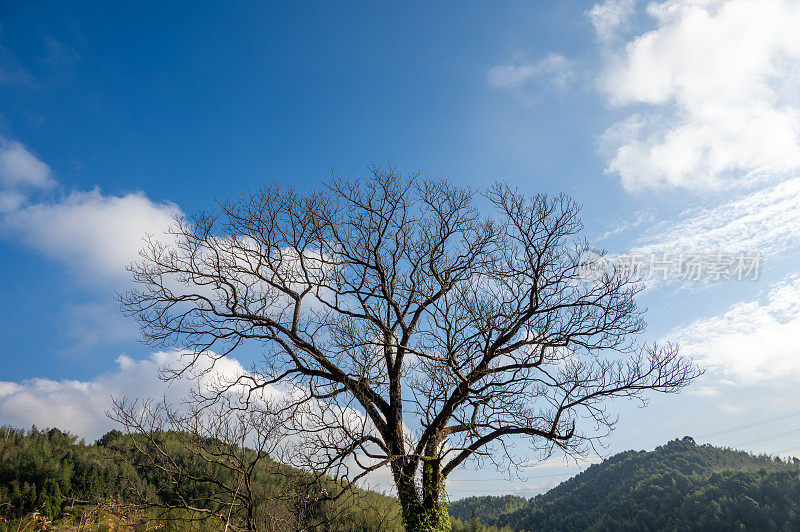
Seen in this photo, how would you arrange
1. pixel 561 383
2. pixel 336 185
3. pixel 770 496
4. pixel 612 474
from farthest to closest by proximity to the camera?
pixel 612 474 < pixel 770 496 < pixel 336 185 < pixel 561 383

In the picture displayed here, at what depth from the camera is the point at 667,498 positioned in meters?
38.6

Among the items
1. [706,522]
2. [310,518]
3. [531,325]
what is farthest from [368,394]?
[706,522]

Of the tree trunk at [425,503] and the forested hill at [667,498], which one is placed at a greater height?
the tree trunk at [425,503]

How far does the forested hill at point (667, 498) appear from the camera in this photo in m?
33.1

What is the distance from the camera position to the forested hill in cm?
3306

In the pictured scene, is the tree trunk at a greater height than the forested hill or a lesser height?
greater

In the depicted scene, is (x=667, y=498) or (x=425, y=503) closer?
(x=425, y=503)

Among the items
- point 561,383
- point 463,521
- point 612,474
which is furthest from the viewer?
point 612,474

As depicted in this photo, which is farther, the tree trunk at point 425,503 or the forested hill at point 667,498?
the forested hill at point 667,498

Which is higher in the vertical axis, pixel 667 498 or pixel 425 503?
pixel 425 503

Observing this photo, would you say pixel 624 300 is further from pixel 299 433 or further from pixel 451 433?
pixel 299 433

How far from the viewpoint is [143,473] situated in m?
25.1

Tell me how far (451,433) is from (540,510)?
45085 mm

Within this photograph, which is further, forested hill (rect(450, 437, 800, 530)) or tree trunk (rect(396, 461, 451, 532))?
forested hill (rect(450, 437, 800, 530))
